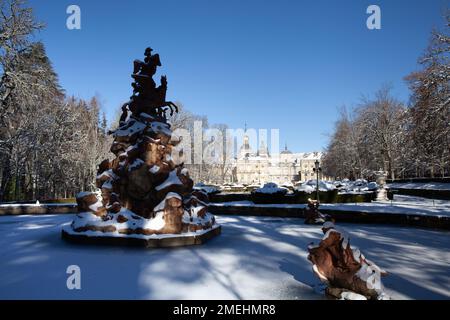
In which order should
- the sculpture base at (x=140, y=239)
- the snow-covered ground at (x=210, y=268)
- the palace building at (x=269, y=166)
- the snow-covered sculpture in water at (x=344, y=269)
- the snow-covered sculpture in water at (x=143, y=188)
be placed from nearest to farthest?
the snow-covered sculpture in water at (x=344, y=269) < the snow-covered ground at (x=210, y=268) < the sculpture base at (x=140, y=239) < the snow-covered sculpture in water at (x=143, y=188) < the palace building at (x=269, y=166)

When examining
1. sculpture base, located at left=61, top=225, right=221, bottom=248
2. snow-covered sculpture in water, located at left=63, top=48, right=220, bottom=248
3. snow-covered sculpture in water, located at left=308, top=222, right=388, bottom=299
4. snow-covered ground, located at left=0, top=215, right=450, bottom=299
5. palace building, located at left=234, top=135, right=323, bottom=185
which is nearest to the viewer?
snow-covered sculpture in water, located at left=308, top=222, right=388, bottom=299

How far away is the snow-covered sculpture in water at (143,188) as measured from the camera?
10.4m

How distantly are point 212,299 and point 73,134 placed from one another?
102 feet

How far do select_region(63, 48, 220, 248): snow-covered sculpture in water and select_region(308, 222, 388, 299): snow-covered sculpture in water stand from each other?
554 centimetres

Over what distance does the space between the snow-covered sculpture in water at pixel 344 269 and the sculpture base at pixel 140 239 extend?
5173mm

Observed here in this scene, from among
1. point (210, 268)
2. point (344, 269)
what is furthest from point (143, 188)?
point (344, 269)

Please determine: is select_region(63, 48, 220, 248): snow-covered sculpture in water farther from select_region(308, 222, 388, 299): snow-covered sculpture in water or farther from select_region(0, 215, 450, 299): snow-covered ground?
select_region(308, 222, 388, 299): snow-covered sculpture in water

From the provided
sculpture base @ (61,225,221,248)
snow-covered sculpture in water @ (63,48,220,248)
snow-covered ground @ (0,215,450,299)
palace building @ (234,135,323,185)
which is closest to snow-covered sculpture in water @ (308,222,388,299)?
snow-covered ground @ (0,215,450,299)

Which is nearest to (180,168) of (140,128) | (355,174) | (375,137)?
(140,128)

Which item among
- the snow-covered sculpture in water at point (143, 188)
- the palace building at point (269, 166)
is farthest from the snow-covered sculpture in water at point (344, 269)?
the palace building at point (269, 166)

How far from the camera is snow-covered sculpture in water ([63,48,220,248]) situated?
10422 millimetres

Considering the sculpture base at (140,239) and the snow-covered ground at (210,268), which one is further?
the sculpture base at (140,239)

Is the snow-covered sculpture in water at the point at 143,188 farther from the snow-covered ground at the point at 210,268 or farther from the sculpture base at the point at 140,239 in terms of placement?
the snow-covered ground at the point at 210,268

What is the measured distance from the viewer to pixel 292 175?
5103 inches
